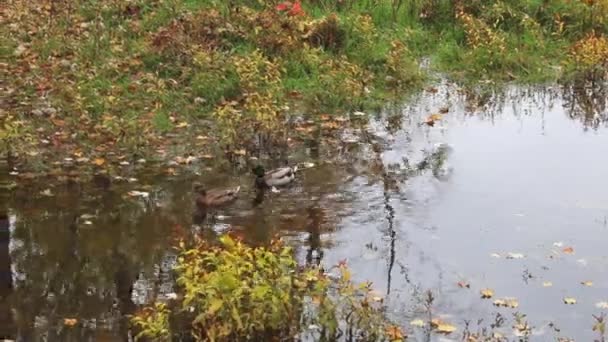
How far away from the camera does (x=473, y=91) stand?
13.1 meters

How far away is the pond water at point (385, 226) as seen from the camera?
6.93m

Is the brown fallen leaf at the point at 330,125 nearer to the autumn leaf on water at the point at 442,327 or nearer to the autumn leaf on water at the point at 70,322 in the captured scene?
the autumn leaf on water at the point at 442,327

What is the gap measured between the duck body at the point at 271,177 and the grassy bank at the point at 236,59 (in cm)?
123

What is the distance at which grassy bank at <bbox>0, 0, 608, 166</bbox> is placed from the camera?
10.9 m

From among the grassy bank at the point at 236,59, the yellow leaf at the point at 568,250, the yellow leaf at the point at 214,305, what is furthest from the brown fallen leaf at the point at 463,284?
the grassy bank at the point at 236,59

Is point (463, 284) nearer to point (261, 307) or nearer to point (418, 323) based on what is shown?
point (418, 323)

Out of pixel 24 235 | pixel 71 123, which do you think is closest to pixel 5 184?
pixel 24 235

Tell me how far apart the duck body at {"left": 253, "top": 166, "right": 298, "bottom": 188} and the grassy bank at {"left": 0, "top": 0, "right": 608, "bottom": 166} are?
123 cm

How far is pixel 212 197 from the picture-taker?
8797 millimetres

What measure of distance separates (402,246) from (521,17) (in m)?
8.16

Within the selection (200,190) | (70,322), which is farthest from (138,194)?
(70,322)

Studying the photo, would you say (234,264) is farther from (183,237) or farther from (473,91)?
(473,91)

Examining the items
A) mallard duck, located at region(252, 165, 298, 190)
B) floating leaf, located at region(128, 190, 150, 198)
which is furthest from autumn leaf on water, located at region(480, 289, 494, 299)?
floating leaf, located at region(128, 190, 150, 198)

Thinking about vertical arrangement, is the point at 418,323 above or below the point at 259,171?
below
